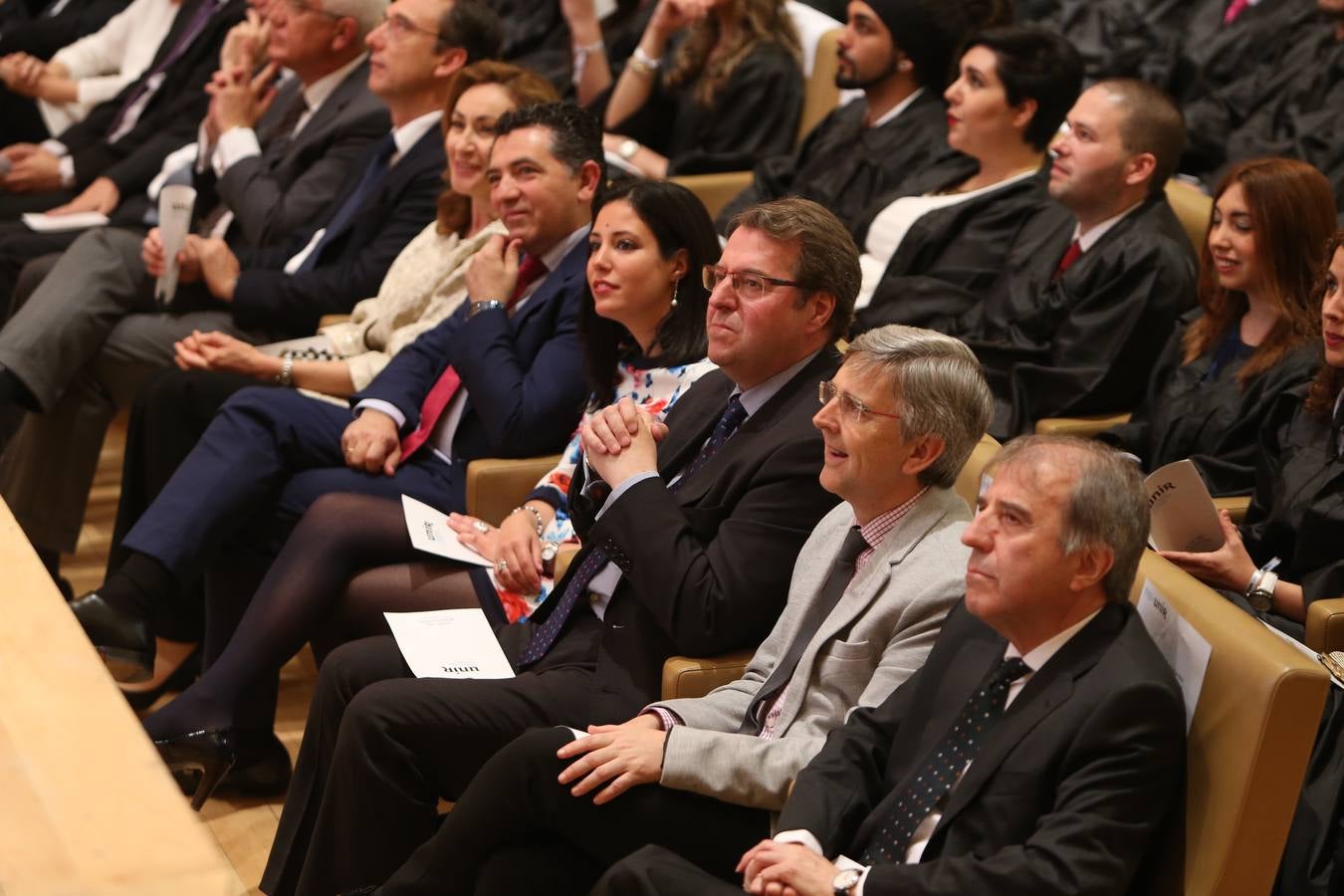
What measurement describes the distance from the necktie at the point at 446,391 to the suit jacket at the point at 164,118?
7.22ft

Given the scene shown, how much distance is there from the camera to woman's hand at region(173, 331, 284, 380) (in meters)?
3.86

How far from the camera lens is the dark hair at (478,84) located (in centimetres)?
381

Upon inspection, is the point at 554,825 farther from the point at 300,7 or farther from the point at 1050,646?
the point at 300,7

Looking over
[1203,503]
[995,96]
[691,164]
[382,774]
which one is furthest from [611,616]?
[691,164]

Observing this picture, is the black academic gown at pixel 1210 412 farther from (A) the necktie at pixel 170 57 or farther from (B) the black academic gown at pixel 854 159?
(A) the necktie at pixel 170 57

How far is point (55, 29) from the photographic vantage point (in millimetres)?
6117

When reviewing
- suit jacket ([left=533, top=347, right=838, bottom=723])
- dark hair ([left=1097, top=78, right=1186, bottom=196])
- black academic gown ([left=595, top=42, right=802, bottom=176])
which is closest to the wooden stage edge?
suit jacket ([left=533, top=347, right=838, bottom=723])

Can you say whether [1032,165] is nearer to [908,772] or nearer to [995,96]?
[995,96]

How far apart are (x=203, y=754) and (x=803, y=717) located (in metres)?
1.28

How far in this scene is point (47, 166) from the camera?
218 inches

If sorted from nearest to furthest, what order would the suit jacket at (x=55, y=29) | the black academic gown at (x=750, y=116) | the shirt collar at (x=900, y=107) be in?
the shirt collar at (x=900, y=107) → the black academic gown at (x=750, y=116) → the suit jacket at (x=55, y=29)

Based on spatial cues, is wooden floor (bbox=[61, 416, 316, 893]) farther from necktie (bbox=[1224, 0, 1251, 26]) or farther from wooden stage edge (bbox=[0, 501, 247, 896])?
necktie (bbox=[1224, 0, 1251, 26])

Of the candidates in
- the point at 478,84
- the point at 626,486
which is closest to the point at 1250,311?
the point at 626,486

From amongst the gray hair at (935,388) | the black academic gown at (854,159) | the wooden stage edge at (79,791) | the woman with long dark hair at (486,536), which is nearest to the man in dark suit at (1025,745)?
the gray hair at (935,388)
